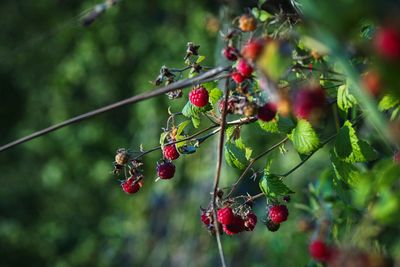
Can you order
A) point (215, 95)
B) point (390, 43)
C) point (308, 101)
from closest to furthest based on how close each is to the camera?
point (390, 43) → point (308, 101) → point (215, 95)

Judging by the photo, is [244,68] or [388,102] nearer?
[244,68]

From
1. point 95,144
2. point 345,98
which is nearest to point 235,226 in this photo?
point 345,98

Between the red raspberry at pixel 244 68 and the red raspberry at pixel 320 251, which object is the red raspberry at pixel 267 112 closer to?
the red raspberry at pixel 244 68

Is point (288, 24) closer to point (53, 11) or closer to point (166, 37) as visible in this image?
point (166, 37)

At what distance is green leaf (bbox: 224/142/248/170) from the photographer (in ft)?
3.40

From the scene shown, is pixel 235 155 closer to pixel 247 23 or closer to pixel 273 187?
pixel 273 187

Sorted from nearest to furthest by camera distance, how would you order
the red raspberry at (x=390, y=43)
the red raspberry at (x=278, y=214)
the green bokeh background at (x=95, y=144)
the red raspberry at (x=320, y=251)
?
the red raspberry at (x=390, y=43) → the red raspberry at (x=320, y=251) → the red raspberry at (x=278, y=214) → the green bokeh background at (x=95, y=144)

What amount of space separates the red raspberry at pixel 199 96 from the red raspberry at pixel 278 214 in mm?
193

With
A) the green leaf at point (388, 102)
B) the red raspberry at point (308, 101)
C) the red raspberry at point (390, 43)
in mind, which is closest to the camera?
the red raspberry at point (390, 43)

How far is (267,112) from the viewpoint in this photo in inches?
32.1

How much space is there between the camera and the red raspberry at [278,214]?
3.27 ft

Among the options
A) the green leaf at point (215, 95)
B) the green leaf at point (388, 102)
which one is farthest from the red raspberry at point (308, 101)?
the green leaf at point (215, 95)

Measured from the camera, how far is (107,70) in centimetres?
451

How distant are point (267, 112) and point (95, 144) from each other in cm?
361
